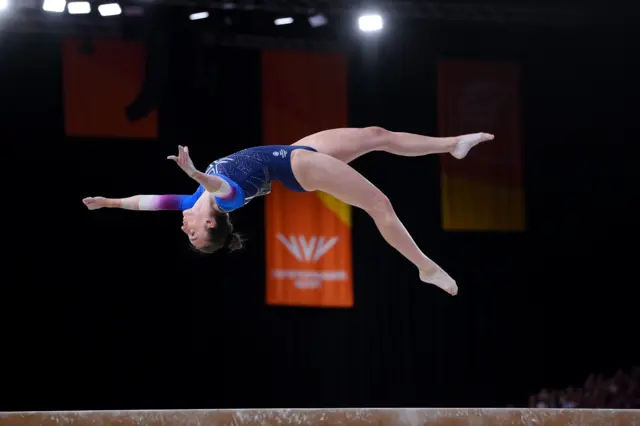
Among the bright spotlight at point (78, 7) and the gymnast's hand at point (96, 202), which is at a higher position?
the bright spotlight at point (78, 7)

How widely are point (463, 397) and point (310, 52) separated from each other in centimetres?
402

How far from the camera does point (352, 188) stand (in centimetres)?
487

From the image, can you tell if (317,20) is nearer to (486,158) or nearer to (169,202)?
(486,158)

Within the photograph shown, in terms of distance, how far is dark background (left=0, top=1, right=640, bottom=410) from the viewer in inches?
347

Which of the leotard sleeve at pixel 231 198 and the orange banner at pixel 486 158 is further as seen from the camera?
the orange banner at pixel 486 158

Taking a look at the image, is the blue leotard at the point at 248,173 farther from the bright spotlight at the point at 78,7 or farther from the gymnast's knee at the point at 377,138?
the bright spotlight at the point at 78,7

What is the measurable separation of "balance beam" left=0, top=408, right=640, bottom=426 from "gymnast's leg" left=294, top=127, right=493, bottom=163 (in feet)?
4.52

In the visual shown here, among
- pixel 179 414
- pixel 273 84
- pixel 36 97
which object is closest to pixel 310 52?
pixel 273 84

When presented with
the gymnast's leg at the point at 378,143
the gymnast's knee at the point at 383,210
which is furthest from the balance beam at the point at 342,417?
the gymnast's leg at the point at 378,143

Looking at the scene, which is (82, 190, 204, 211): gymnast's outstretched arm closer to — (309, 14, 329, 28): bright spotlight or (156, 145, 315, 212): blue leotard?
(156, 145, 315, 212): blue leotard

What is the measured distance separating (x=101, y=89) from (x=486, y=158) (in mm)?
3582

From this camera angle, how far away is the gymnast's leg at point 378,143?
16.4 feet

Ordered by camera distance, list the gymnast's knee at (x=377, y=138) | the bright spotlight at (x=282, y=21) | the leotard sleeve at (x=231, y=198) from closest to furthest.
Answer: the leotard sleeve at (x=231, y=198)
the gymnast's knee at (x=377, y=138)
the bright spotlight at (x=282, y=21)

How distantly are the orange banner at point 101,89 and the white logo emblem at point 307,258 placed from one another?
1.63 m
